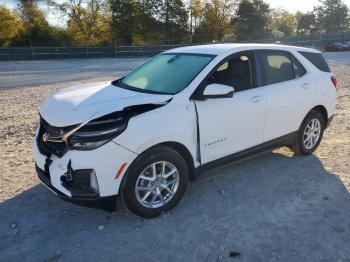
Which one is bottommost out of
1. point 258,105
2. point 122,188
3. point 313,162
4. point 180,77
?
point 313,162

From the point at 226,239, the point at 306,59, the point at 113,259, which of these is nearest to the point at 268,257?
the point at 226,239

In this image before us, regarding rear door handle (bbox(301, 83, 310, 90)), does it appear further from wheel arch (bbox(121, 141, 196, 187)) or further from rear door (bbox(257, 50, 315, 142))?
wheel arch (bbox(121, 141, 196, 187))

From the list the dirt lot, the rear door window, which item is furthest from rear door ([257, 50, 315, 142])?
the dirt lot

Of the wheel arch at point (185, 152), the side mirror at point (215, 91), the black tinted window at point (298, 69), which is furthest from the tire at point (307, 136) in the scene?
the wheel arch at point (185, 152)

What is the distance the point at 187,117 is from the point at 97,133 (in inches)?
40.4

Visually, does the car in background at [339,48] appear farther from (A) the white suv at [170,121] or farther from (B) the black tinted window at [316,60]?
(A) the white suv at [170,121]

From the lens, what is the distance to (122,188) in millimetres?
3838

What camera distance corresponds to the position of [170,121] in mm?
4000

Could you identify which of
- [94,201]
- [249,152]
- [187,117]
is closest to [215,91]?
[187,117]

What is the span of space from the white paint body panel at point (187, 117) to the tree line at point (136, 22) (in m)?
41.1

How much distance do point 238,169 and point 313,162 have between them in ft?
3.99

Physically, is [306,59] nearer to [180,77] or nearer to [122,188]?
[180,77]

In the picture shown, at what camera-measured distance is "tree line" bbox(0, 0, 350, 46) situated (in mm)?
44156

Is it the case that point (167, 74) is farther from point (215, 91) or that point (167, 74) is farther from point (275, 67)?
point (275, 67)
